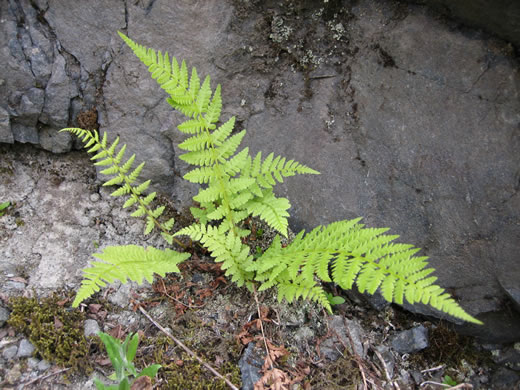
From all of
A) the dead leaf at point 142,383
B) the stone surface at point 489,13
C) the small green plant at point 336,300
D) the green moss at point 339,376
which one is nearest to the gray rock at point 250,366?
the green moss at point 339,376

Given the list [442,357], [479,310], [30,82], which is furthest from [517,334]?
[30,82]

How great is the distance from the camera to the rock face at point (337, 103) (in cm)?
347

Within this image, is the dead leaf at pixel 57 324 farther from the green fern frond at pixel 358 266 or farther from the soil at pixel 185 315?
the green fern frond at pixel 358 266

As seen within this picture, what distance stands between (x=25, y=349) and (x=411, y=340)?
3.10 meters

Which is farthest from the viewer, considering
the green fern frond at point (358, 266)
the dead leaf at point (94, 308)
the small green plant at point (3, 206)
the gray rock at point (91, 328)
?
the small green plant at point (3, 206)

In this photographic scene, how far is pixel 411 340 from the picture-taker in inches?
141

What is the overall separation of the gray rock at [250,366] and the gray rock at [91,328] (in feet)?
3.80

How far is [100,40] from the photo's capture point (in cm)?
395

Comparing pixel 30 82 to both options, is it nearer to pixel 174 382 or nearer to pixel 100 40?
pixel 100 40

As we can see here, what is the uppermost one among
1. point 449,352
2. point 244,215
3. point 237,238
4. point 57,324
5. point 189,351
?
point 244,215

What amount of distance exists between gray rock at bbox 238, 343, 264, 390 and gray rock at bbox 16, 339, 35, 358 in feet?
5.09

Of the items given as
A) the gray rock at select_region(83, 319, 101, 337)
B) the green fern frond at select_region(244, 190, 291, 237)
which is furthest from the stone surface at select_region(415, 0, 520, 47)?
the gray rock at select_region(83, 319, 101, 337)

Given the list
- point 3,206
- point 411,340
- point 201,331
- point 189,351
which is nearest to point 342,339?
point 411,340

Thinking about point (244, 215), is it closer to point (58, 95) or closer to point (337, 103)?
point (337, 103)
